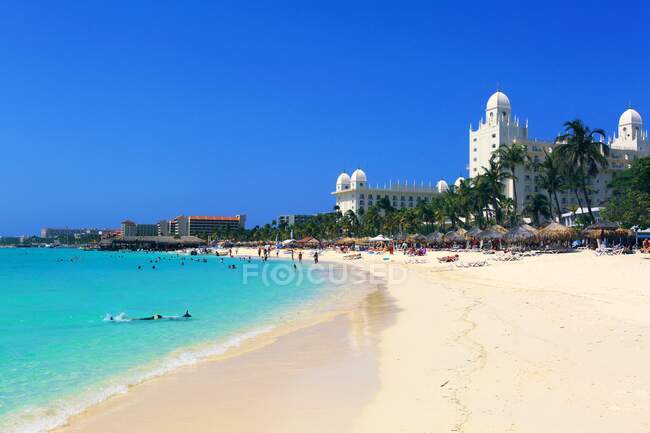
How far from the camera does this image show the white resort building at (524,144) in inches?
3014

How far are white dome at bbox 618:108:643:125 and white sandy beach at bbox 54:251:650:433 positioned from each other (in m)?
84.6

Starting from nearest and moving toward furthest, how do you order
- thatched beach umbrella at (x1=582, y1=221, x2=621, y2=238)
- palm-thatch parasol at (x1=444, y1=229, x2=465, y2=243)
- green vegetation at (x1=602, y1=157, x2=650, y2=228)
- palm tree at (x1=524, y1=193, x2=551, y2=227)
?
green vegetation at (x1=602, y1=157, x2=650, y2=228), thatched beach umbrella at (x1=582, y1=221, x2=621, y2=238), palm-thatch parasol at (x1=444, y1=229, x2=465, y2=243), palm tree at (x1=524, y1=193, x2=551, y2=227)

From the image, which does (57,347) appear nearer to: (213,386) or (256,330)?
(256,330)

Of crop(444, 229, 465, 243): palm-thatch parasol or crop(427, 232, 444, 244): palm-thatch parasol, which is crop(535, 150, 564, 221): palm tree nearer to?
crop(444, 229, 465, 243): palm-thatch parasol

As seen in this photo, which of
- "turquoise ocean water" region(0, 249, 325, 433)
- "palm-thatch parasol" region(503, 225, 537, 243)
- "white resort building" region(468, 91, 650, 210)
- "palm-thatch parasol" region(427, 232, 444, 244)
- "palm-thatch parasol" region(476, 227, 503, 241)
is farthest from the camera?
"white resort building" region(468, 91, 650, 210)

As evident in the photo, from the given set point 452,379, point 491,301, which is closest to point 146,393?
point 452,379

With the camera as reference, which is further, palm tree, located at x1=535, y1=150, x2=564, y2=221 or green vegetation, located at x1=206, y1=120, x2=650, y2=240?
palm tree, located at x1=535, y1=150, x2=564, y2=221

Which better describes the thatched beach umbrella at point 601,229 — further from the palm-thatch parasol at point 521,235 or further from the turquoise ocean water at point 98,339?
the turquoise ocean water at point 98,339

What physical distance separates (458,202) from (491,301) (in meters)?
49.9

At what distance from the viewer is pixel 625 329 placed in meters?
10.3

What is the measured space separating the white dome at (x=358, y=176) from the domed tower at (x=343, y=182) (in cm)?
285

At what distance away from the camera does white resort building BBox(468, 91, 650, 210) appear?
76.6 meters

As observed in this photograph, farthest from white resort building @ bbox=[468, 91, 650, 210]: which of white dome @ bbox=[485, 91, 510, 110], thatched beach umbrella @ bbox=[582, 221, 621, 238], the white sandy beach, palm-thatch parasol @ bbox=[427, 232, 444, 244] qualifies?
the white sandy beach

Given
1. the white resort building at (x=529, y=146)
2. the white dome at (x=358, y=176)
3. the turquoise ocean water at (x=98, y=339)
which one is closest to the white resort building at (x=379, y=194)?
the white dome at (x=358, y=176)
